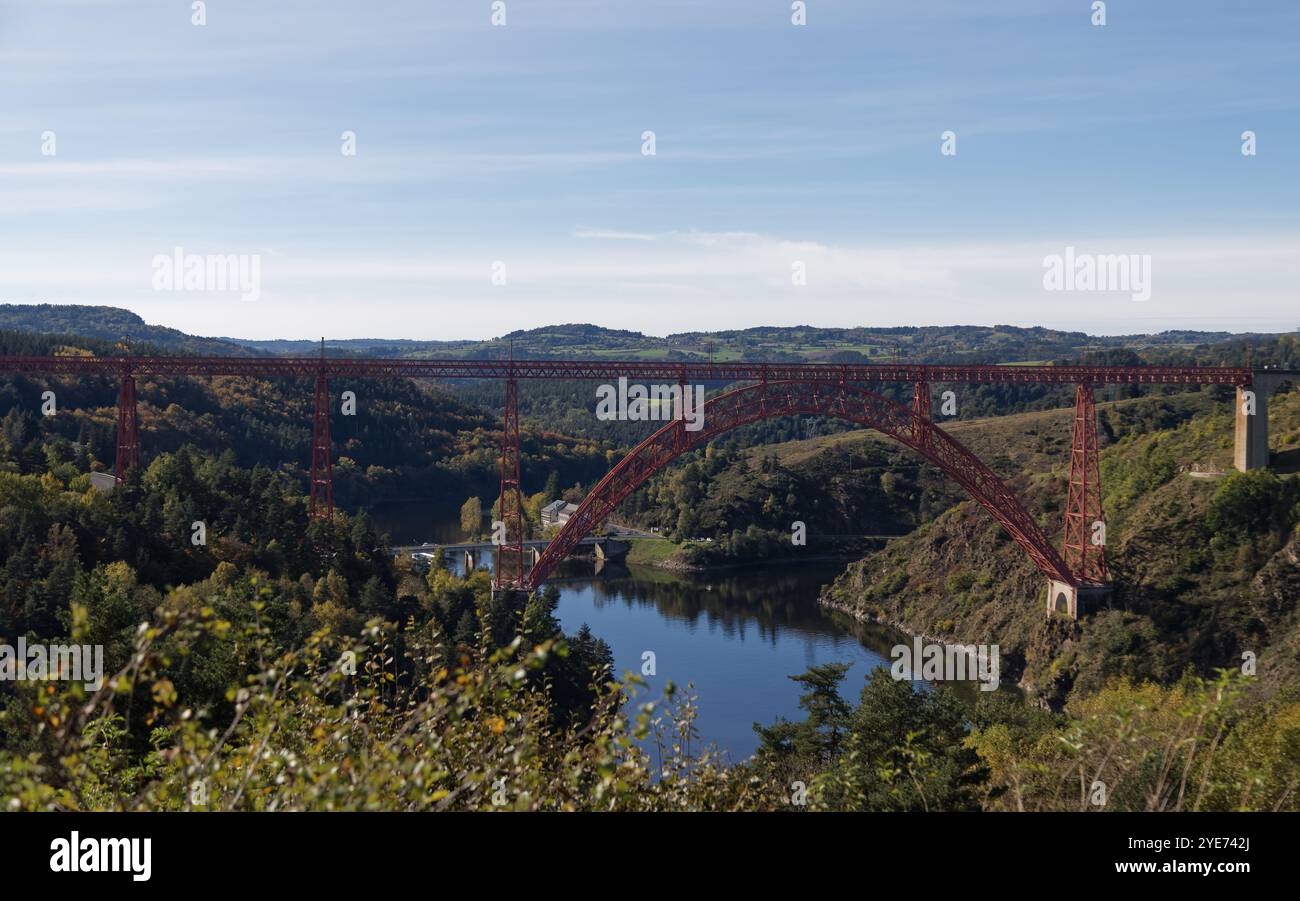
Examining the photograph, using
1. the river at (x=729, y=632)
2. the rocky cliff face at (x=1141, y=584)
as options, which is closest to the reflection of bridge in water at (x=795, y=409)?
the rocky cliff face at (x=1141, y=584)

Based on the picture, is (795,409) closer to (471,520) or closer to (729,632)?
(729,632)

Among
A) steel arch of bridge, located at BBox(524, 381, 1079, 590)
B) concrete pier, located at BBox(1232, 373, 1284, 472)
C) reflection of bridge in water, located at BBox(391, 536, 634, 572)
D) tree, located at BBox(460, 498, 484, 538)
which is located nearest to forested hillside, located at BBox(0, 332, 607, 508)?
tree, located at BBox(460, 498, 484, 538)

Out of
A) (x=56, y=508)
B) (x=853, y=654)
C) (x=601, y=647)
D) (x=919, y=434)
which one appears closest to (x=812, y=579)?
(x=853, y=654)

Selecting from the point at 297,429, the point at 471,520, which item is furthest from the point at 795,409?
the point at 297,429

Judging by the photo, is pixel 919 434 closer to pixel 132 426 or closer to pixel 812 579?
pixel 812 579

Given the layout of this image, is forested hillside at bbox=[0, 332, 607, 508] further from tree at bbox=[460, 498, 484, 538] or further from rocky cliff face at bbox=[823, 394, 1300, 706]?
rocky cliff face at bbox=[823, 394, 1300, 706]

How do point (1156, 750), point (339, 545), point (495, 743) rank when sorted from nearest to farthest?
point (495, 743) < point (1156, 750) < point (339, 545)
